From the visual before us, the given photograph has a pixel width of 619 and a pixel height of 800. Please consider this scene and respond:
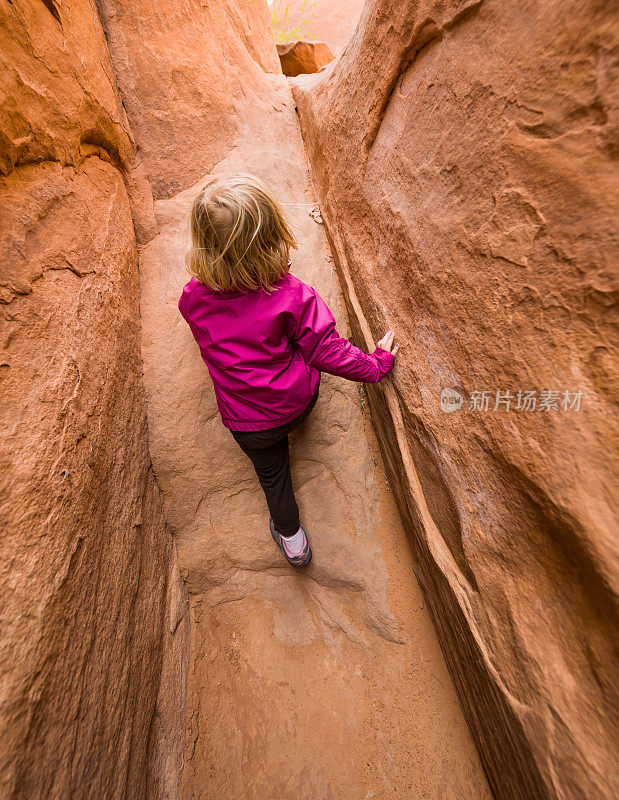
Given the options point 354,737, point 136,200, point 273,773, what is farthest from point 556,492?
point 136,200

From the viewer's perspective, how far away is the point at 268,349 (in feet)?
4.41

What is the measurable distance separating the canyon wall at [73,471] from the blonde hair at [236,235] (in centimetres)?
54

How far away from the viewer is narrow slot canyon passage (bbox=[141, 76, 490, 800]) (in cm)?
146

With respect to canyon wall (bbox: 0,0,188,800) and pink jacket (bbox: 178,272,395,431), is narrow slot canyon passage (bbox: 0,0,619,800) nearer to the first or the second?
canyon wall (bbox: 0,0,188,800)

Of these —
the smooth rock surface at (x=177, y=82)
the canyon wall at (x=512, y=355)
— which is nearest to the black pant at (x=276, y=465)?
the canyon wall at (x=512, y=355)

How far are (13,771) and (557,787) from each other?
1.27 meters

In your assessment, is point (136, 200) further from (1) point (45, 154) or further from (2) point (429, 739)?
(2) point (429, 739)

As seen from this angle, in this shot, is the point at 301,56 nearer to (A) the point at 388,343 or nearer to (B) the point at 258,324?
(A) the point at 388,343

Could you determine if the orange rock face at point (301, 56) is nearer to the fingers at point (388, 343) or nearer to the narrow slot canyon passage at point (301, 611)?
the narrow slot canyon passage at point (301, 611)

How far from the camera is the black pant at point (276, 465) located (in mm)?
1562

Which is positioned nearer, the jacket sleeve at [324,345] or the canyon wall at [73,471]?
the canyon wall at [73,471]

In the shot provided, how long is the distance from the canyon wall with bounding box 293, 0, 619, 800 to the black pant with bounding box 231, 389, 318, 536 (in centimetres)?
52

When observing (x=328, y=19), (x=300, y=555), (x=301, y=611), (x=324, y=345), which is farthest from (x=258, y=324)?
(x=328, y=19)

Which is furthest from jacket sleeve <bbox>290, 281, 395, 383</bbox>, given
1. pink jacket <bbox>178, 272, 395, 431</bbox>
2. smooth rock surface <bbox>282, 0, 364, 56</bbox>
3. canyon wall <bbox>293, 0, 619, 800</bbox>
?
smooth rock surface <bbox>282, 0, 364, 56</bbox>
